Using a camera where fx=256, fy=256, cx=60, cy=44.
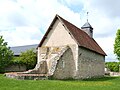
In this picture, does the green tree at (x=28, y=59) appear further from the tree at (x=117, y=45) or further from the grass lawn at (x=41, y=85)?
the grass lawn at (x=41, y=85)

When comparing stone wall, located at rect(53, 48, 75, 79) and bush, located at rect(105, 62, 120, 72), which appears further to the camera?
bush, located at rect(105, 62, 120, 72)

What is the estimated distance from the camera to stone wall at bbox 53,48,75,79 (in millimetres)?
30391

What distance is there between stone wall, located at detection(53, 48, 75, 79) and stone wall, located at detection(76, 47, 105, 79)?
115 cm

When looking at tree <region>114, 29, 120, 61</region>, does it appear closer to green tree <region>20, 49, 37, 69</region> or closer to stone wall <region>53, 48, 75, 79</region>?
green tree <region>20, 49, 37, 69</region>

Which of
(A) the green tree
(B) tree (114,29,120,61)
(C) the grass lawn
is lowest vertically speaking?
(C) the grass lawn

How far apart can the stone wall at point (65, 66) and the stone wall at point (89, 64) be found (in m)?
1.15

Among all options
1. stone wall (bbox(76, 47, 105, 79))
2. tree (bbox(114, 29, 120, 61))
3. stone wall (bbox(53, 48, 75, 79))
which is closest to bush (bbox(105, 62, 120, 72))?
tree (bbox(114, 29, 120, 61))

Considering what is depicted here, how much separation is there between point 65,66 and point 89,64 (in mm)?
7800

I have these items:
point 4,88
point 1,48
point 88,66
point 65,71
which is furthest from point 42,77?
point 1,48

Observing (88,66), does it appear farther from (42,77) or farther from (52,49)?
(42,77)

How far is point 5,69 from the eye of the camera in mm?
52062

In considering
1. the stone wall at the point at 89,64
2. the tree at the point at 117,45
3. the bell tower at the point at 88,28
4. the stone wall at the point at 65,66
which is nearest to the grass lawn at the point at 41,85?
the stone wall at the point at 65,66

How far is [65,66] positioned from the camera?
32094 mm

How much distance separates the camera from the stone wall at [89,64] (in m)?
34.5
